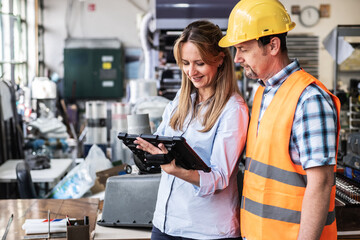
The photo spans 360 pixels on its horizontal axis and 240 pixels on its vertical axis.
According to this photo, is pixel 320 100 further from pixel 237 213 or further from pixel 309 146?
pixel 237 213

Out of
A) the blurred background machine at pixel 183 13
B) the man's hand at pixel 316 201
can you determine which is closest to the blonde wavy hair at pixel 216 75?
the man's hand at pixel 316 201

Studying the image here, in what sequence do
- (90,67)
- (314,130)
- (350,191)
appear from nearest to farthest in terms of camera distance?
(314,130)
(350,191)
(90,67)

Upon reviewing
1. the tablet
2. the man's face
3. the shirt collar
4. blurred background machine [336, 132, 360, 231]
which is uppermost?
the man's face

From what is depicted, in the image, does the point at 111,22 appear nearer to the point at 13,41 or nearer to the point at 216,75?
the point at 13,41

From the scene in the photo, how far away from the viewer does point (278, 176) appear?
53.6 inches

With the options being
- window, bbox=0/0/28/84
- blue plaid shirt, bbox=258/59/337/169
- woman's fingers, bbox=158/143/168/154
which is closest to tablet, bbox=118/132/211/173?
woman's fingers, bbox=158/143/168/154

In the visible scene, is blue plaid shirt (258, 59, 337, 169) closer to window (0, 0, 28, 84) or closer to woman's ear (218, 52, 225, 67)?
woman's ear (218, 52, 225, 67)

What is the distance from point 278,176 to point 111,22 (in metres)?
9.44

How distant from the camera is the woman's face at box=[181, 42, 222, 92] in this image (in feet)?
5.28

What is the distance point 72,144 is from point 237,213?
14.1ft

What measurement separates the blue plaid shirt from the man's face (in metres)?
0.18

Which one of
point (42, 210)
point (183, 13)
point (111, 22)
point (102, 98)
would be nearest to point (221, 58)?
point (42, 210)

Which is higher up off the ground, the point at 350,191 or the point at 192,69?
the point at 192,69

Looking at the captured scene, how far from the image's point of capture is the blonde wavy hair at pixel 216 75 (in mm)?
1596
